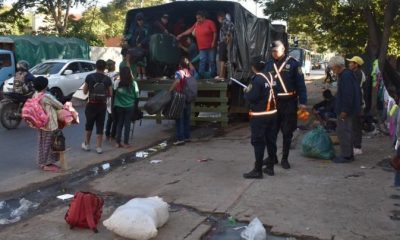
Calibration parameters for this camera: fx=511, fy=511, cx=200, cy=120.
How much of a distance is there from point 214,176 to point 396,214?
8.42 feet

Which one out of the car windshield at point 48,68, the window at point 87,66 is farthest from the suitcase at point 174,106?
the window at point 87,66

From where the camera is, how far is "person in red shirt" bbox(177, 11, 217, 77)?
36.6 feet

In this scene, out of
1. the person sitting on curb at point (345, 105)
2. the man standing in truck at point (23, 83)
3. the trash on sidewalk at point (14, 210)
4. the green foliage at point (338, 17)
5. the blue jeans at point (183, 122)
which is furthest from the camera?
the green foliage at point (338, 17)

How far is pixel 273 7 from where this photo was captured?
1484cm

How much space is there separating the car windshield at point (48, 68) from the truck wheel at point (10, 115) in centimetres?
550

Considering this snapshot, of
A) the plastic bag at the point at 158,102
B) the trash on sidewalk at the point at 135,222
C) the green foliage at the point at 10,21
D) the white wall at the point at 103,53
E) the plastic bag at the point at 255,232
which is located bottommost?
the plastic bag at the point at 255,232

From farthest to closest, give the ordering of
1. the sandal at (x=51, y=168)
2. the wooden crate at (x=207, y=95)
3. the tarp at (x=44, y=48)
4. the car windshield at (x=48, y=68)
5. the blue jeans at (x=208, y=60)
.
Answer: the tarp at (x=44, y=48)
the car windshield at (x=48, y=68)
the blue jeans at (x=208, y=60)
the wooden crate at (x=207, y=95)
the sandal at (x=51, y=168)

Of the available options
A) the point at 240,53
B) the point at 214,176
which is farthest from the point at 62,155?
the point at 240,53

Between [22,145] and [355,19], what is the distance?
501 inches

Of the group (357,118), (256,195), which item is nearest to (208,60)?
(357,118)

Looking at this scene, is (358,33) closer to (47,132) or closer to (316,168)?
(316,168)

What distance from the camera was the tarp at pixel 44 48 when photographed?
928 inches

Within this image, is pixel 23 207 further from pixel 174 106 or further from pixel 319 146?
pixel 319 146

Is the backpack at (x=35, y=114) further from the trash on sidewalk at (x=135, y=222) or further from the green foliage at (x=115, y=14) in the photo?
the green foliage at (x=115, y=14)
